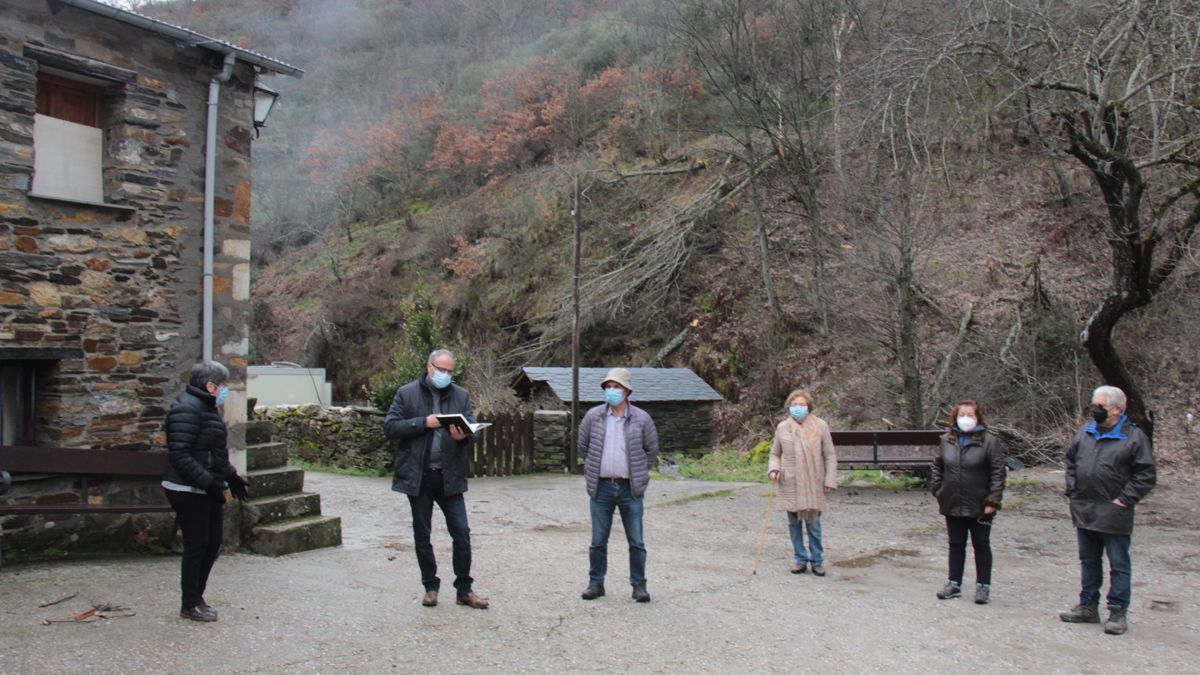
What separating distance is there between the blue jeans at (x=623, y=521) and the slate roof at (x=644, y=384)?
543 inches

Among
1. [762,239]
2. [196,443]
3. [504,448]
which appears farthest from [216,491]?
[762,239]

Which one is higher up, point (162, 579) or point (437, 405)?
point (437, 405)

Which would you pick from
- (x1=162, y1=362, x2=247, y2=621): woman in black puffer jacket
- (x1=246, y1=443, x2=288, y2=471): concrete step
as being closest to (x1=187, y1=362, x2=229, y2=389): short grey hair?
(x1=162, y1=362, x2=247, y2=621): woman in black puffer jacket

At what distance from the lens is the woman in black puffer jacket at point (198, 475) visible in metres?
5.65

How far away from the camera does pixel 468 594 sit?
6.31 m

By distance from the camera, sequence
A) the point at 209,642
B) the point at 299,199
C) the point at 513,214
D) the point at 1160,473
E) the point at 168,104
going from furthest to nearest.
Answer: the point at 299,199 < the point at 513,214 < the point at 1160,473 < the point at 168,104 < the point at 209,642

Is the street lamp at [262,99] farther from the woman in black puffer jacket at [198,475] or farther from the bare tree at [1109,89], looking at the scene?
the bare tree at [1109,89]

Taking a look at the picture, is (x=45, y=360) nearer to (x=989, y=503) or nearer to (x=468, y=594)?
(x=468, y=594)

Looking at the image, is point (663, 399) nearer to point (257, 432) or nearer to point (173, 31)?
point (257, 432)

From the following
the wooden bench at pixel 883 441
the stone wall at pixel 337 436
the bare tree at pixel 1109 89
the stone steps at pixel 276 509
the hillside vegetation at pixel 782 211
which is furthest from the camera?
the stone wall at pixel 337 436

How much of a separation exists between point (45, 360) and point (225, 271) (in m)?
1.71

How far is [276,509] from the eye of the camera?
8.56 meters

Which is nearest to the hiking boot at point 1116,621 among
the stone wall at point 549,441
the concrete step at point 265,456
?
the concrete step at point 265,456

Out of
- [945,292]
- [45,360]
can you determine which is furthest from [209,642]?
[945,292]
